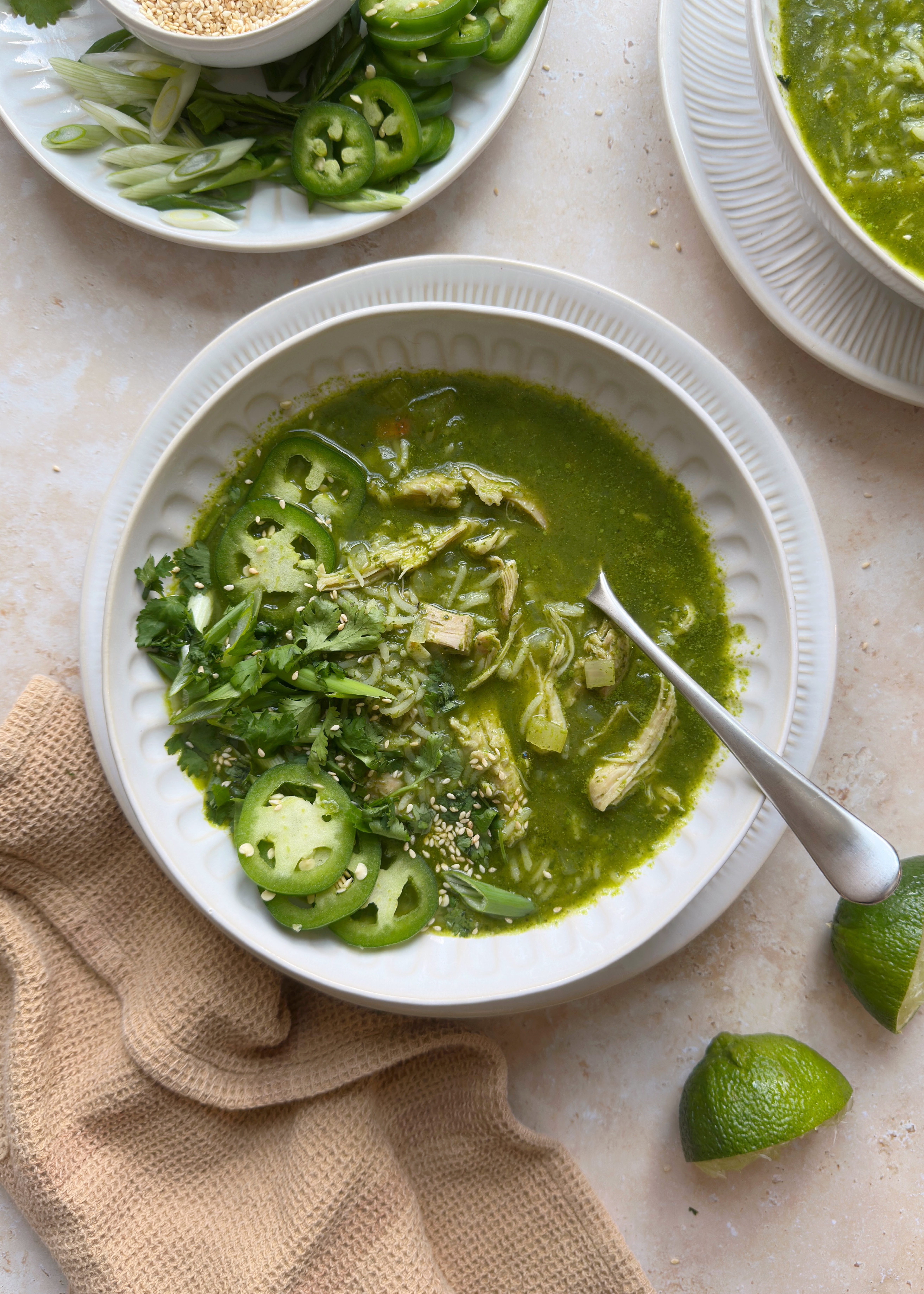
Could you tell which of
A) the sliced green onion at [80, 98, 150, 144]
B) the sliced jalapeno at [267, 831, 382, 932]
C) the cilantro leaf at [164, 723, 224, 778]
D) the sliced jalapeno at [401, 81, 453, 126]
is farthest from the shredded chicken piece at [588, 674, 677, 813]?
the sliced green onion at [80, 98, 150, 144]

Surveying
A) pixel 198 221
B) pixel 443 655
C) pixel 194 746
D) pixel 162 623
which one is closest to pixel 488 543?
pixel 443 655

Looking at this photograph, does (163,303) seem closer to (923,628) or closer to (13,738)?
(13,738)

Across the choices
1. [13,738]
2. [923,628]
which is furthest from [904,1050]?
[13,738]

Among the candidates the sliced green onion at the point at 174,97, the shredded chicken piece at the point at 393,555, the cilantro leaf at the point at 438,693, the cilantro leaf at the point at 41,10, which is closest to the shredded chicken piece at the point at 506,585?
the shredded chicken piece at the point at 393,555

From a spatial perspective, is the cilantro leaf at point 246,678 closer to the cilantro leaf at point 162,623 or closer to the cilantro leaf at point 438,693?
the cilantro leaf at point 162,623

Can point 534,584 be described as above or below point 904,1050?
above

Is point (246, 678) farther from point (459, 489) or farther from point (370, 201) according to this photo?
point (370, 201)

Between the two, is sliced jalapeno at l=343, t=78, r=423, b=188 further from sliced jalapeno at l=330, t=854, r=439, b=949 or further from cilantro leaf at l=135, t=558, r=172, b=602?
sliced jalapeno at l=330, t=854, r=439, b=949
